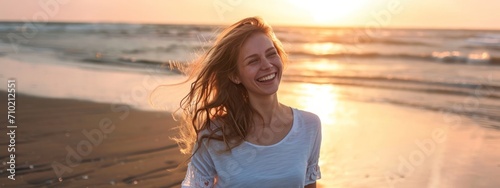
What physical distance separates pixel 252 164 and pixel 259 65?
20.7 inches

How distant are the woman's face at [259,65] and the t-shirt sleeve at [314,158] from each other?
0.33m

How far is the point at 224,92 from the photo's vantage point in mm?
3709

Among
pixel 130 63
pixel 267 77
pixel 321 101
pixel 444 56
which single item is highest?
pixel 130 63

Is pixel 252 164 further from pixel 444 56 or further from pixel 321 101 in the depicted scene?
pixel 444 56

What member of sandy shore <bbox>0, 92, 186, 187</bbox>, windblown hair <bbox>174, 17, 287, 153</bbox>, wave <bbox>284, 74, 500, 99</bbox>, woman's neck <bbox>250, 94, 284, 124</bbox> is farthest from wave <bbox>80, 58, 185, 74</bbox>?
woman's neck <bbox>250, 94, 284, 124</bbox>

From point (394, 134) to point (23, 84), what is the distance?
27.4ft

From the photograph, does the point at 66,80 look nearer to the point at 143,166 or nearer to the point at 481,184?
the point at 143,166

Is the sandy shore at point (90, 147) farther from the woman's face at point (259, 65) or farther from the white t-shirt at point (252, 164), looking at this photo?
the woman's face at point (259, 65)

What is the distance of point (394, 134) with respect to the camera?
30.4 ft

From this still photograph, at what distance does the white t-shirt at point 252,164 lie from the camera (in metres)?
3.52

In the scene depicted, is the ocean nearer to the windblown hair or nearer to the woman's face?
the windblown hair

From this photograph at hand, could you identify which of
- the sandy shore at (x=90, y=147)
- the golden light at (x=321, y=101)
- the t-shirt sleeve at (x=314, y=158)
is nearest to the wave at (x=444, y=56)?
the golden light at (x=321, y=101)

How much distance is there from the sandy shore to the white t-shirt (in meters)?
3.22

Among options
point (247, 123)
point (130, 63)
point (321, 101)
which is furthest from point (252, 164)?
point (130, 63)
